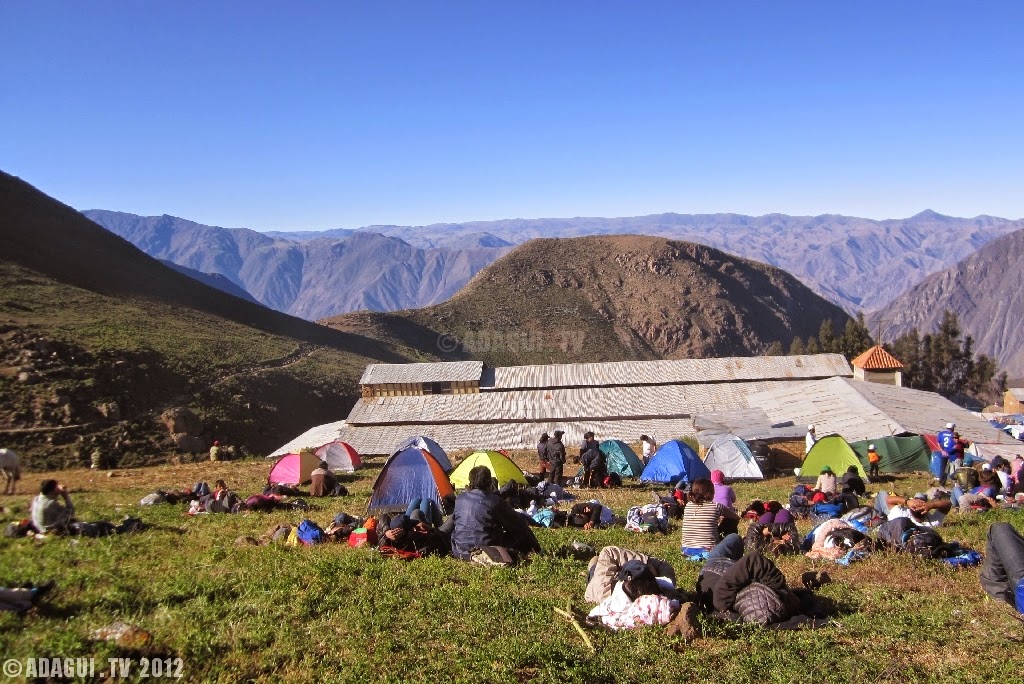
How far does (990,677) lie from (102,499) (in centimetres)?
1778

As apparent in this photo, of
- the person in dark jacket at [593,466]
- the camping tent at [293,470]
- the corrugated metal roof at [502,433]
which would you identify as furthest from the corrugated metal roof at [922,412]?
the camping tent at [293,470]

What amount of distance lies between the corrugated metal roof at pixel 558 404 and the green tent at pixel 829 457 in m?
16.3

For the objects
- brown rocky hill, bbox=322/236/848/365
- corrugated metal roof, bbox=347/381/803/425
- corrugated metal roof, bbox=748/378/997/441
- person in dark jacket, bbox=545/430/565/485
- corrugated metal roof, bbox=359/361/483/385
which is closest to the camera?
person in dark jacket, bbox=545/430/565/485

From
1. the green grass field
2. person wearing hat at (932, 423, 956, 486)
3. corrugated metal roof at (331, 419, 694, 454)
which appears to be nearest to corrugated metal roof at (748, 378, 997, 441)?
person wearing hat at (932, 423, 956, 486)

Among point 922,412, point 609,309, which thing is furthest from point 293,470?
point 609,309

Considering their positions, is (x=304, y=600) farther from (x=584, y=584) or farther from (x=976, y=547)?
(x=976, y=547)

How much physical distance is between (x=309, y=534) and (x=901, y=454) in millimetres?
19635

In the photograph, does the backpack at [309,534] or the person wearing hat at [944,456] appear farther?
the person wearing hat at [944,456]

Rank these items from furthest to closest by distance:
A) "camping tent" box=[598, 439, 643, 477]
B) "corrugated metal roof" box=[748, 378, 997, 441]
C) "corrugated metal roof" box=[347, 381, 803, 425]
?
"corrugated metal roof" box=[347, 381, 803, 425]
"corrugated metal roof" box=[748, 378, 997, 441]
"camping tent" box=[598, 439, 643, 477]

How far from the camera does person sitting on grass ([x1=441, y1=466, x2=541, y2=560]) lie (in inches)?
432

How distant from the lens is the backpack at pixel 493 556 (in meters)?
10.5

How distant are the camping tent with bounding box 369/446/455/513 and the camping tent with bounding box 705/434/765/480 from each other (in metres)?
10.9

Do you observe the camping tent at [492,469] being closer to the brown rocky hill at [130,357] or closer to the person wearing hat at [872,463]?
the person wearing hat at [872,463]

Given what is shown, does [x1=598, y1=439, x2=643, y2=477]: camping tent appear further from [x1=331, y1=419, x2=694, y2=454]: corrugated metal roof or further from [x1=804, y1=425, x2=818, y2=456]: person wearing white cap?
[x1=331, y1=419, x2=694, y2=454]: corrugated metal roof
